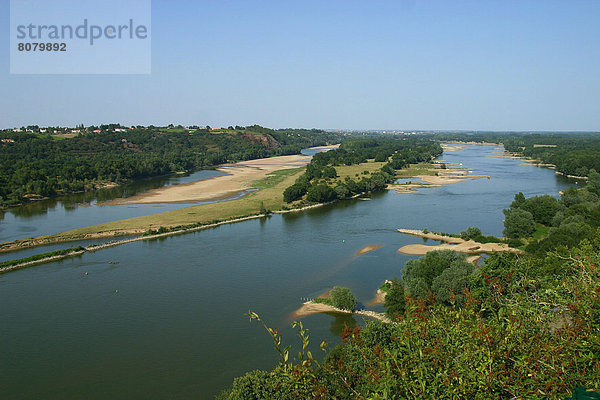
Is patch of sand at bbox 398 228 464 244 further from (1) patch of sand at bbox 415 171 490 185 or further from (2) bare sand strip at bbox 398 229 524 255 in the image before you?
(1) patch of sand at bbox 415 171 490 185

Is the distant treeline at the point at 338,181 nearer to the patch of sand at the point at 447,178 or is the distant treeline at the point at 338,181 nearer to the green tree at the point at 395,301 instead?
the patch of sand at the point at 447,178

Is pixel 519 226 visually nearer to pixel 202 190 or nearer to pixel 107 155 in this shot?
pixel 202 190

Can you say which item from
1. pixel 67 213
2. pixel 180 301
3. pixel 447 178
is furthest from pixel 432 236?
pixel 67 213

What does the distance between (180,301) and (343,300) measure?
9186mm

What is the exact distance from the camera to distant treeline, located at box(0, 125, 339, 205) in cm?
5659

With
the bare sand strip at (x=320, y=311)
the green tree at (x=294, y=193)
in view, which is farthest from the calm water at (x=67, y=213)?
the bare sand strip at (x=320, y=311)

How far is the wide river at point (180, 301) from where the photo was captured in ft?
55.2

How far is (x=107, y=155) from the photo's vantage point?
83.8m

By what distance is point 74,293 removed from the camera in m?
24.5

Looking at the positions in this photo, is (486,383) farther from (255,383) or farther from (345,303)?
(345,303)

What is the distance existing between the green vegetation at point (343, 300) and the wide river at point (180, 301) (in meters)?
0.61

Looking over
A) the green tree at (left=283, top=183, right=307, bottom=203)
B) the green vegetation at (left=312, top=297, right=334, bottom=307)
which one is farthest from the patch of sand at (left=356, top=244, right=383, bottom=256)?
the green tree at (left=283, top=183, right=307, bottom=203)

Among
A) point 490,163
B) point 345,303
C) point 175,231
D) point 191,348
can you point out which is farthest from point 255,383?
point 490,163

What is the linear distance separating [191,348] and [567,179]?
68483 mm
